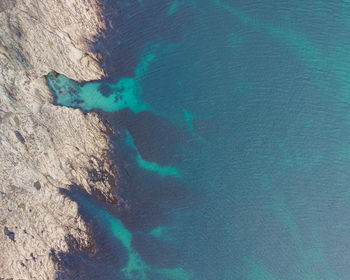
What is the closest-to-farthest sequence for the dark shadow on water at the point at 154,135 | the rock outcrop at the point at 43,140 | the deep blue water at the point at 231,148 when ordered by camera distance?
→ the rock outcrop at the point at 43,140, the deep blue water at the point at 231,148, the dark shadow on water at the point at 154,135

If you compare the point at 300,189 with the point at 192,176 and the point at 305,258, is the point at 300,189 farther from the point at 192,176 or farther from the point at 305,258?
the point at 192,176

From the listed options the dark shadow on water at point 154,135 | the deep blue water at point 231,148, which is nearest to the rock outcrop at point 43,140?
the deep blue water at point 231,148

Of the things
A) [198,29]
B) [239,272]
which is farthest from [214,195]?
[198,29]

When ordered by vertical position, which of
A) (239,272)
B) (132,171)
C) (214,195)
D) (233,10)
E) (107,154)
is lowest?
(239,272)

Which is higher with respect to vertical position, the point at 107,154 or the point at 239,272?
the point at 107,154

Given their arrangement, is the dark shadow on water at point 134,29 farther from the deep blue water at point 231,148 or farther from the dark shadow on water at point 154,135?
the dark shadow on water at point 154,135

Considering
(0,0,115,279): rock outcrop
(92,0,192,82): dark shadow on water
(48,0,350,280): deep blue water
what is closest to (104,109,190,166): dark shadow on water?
(48,0,350,280): deep blue water

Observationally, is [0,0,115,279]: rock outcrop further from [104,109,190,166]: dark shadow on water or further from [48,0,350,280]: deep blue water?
[104,109,190,166]: dark shadow on water
